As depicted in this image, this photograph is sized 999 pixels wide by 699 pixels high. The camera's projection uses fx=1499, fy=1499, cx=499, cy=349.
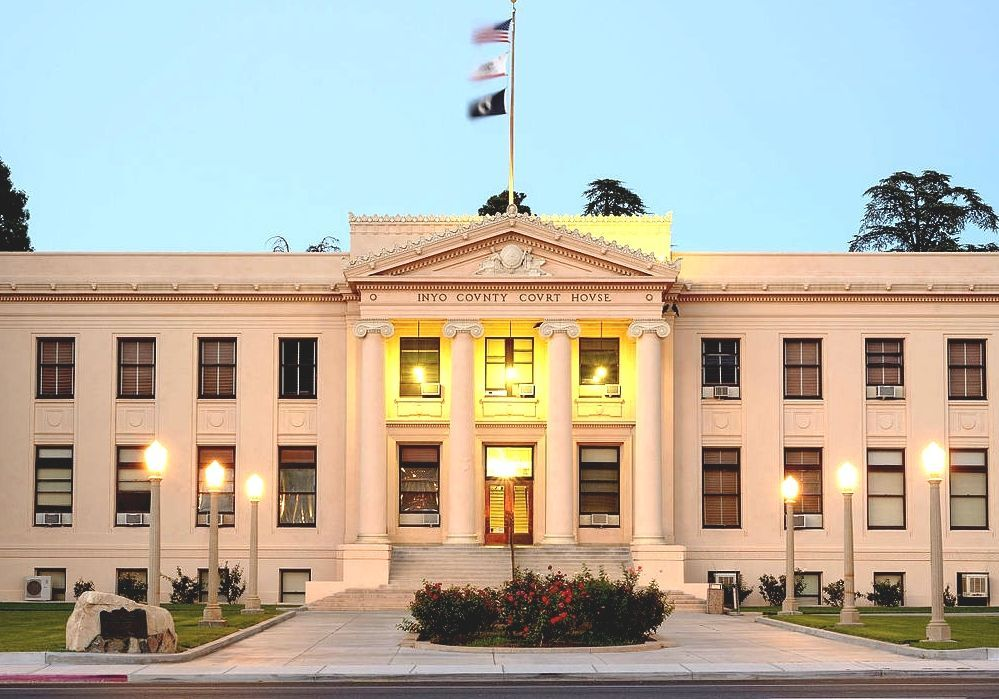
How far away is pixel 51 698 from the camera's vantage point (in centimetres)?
2141

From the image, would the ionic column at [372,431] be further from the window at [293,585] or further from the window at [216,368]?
the window at [216,368]

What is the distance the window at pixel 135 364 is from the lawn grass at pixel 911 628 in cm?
2278

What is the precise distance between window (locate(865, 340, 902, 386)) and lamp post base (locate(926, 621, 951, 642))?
20.1 metres

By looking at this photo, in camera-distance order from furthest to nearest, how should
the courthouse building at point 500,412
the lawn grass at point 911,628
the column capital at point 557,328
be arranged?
the courthouse building at point 500,412, the column capital at point 557,328, the lawn grass at point 911,628

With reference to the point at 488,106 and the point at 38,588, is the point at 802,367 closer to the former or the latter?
the point at 488,106

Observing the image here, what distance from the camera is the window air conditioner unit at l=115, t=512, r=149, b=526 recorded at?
49.1 metres

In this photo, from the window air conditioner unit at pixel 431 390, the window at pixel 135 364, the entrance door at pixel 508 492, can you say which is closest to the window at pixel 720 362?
the entrance door at pixel 508 492

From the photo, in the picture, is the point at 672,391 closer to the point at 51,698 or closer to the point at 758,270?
the point at 758,270

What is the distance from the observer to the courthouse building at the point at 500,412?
48.8 m

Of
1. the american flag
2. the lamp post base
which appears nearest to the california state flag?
the american flag

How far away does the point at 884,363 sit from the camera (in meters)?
49.7

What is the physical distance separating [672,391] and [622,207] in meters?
38.8

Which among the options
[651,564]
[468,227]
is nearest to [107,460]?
[468,227]

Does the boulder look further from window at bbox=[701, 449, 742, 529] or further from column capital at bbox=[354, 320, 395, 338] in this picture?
window at bbox=[701, 449, 742, 529]
